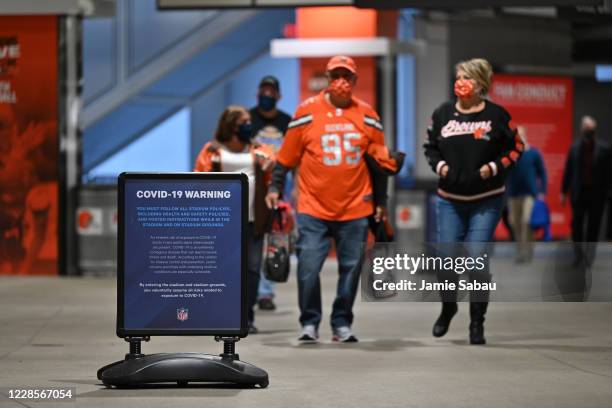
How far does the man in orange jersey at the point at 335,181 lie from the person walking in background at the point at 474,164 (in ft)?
1.45

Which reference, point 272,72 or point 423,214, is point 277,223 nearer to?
point 423,214

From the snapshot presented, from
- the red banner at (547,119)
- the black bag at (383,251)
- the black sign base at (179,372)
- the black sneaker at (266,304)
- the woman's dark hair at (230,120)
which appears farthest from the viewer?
the red banner at (547,119)

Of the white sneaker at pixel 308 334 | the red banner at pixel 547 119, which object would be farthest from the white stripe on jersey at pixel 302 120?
the red banner at pixel 547 119

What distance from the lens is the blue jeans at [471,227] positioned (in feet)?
33.2

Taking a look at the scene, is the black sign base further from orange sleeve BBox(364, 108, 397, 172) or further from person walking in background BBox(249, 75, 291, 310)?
person walking in background BBox(249, 75, 291, 310)

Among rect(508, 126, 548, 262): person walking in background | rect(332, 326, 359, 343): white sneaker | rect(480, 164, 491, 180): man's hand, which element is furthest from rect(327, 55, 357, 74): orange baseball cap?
rect(508, 126, 548, 262): person walking in background

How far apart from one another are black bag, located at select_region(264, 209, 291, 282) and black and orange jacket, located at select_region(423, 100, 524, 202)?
119 cm

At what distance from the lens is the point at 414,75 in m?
24.6

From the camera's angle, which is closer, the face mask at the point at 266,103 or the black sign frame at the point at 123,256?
the black sign frame at the point at 123,256

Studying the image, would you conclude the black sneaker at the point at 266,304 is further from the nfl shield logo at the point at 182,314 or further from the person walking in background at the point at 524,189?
the person walking in background at the point at 524,189

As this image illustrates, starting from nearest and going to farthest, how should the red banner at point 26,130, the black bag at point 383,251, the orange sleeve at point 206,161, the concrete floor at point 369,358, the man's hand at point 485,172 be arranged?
1. the concrete floor at point 369,358
2. the black bag at point 383,251
3. the man's hand at point 485,172
4. the orange sleeve at point 206,161
5. the red banner at point 26,130

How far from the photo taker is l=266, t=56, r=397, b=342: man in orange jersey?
33.1 feet

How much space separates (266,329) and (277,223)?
84cm

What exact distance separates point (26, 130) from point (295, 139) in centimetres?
674
